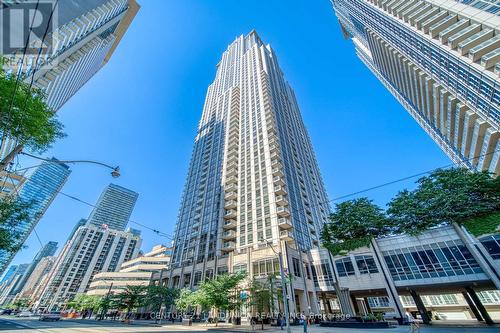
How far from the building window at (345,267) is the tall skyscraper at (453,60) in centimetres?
2168

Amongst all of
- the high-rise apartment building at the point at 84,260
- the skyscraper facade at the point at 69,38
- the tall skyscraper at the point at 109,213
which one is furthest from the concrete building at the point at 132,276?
the tall skyscraper at the point at 109,213

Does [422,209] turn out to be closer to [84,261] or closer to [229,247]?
[229,247]

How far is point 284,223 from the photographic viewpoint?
43250 millimetres

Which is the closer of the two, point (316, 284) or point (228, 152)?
point (316, 284)

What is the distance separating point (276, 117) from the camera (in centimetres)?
6538

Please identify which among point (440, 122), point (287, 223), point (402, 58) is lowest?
point (287, 223)

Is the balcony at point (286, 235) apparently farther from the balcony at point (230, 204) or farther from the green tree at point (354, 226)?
the balcony at point (230, 204)

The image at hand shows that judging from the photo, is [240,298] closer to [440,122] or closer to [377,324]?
[377,324]

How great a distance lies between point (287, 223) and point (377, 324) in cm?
2271

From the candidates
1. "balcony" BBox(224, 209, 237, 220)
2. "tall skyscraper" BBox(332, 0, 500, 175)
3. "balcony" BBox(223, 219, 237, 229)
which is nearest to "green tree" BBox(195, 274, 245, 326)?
"balcony" BBox(223, 219, 237, 229)

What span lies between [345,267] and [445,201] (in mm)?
Result: 16639

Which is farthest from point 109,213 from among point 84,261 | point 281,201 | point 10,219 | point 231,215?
point 10,219

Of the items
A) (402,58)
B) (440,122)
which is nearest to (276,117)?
(402,58)

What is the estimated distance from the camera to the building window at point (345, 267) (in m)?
34.5
